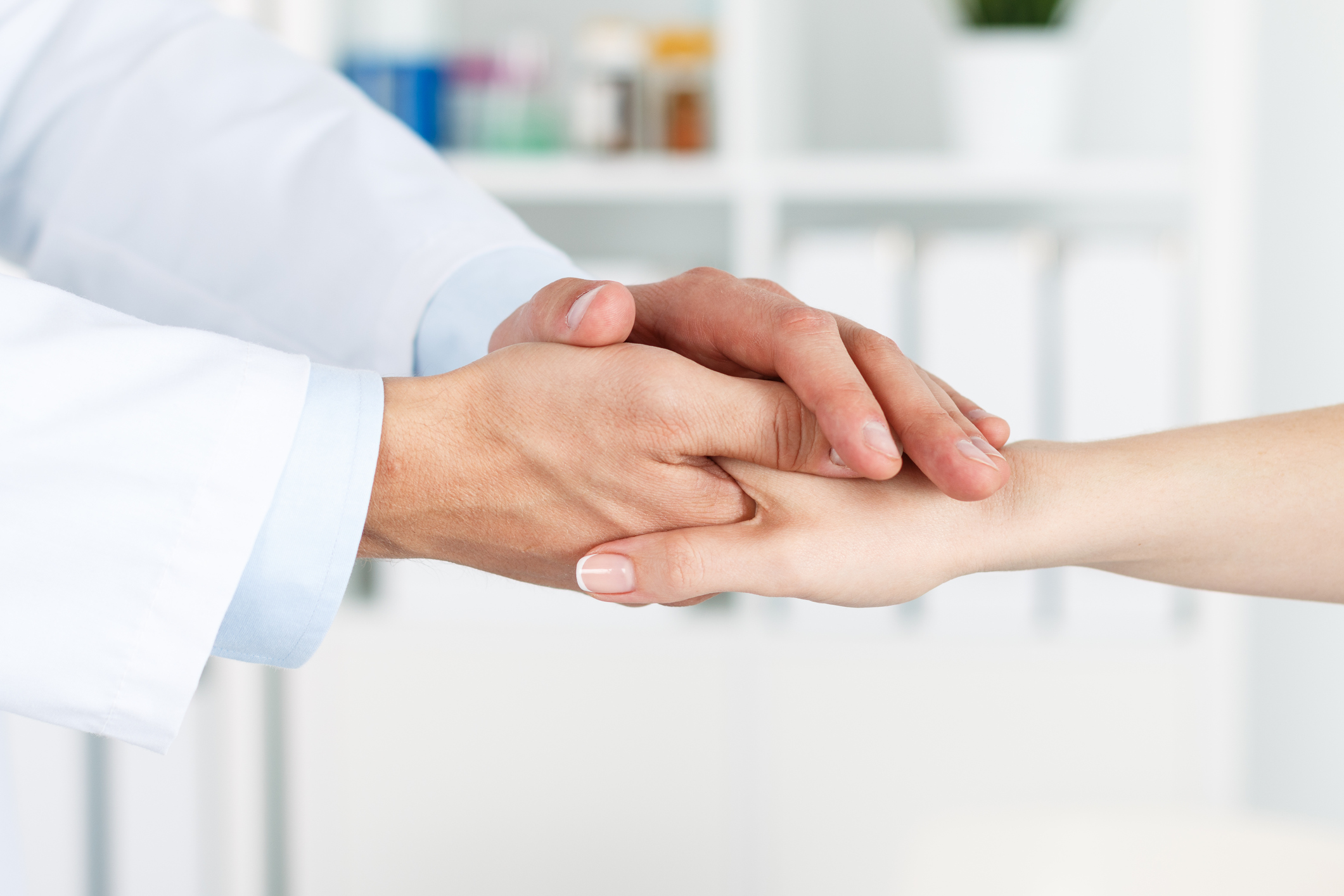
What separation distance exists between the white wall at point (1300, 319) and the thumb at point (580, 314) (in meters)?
1.22

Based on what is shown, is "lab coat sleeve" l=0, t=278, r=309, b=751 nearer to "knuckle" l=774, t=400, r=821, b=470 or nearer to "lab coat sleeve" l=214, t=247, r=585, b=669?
"lab coat sleeve" l=214, t=247, r=585, b=669

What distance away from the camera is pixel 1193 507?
0.70 metres

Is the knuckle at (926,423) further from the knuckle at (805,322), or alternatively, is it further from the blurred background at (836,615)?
the blurred background at (836,615)

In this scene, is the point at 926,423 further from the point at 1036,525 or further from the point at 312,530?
the point at 312,530

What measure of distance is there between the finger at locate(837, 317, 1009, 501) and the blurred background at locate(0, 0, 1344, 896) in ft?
2.31

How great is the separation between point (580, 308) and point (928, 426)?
20 centimetres

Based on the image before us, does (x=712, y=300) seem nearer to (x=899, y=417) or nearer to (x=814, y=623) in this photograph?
(x=899, y=417)

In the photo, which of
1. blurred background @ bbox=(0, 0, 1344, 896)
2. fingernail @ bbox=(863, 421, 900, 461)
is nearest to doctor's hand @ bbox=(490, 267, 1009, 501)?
fingernail @ bbox=(863, 421, 900, 461)

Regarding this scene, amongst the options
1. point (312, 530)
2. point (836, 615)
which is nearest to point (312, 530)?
point (312, 530)

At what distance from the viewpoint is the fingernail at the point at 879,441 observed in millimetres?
575

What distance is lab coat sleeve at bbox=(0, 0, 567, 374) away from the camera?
825 mm

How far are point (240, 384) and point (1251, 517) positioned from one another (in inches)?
23.2

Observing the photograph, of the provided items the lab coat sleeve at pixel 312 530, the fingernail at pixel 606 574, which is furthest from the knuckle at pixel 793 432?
the lab coat sleeve at pixel 312 530

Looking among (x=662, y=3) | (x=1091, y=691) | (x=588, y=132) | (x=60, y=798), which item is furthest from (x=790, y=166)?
(x=60, y=798)
